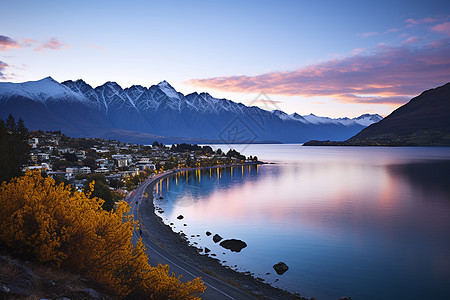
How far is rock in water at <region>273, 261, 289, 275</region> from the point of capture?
27.4m

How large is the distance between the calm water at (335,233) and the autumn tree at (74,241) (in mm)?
14872

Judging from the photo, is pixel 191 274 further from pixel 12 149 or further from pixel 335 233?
pixel 12 149

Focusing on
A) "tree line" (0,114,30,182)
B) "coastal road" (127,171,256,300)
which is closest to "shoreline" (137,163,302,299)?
"coastal road" (127,171,256,300)

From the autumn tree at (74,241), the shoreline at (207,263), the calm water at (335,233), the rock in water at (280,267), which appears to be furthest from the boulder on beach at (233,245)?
the autumn tree at (74,241)

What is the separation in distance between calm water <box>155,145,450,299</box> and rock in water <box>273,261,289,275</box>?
0.47 meters

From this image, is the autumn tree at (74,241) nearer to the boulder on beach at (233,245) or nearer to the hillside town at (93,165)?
the hillside town at (93,165)

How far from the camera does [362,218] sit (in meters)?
50.0

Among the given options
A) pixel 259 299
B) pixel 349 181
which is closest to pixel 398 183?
pixel 349 181

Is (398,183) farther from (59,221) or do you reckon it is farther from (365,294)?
(59,221)

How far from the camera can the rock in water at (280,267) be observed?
27359mm

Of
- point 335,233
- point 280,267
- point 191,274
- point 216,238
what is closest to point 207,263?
point 191,274

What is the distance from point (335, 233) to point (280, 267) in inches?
673

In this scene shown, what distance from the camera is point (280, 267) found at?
91.4ft

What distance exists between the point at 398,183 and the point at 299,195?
1443 inches
